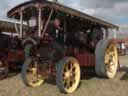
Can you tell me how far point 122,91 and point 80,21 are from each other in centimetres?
252

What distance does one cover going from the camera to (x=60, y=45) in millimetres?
8766

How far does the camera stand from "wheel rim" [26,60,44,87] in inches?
359

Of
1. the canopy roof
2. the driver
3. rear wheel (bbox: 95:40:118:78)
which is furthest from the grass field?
the canopy roof

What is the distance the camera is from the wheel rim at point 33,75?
9114mm

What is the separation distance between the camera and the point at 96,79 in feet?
32.9

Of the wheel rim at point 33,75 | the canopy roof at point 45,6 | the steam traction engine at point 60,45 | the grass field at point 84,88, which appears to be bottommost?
the grass field at point 84,88

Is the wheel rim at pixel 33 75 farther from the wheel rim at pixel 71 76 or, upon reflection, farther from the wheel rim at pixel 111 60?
the wheel rim at pixel 111 60

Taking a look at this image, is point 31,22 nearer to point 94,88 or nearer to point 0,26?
point 94,88

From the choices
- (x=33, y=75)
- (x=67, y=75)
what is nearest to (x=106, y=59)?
(x=67, y=75)

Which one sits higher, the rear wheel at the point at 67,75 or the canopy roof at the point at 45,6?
the canopy roof at the point at 45,6

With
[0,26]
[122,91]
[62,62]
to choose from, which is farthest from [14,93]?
[0,26]

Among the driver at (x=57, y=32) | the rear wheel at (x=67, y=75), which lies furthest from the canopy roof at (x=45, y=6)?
the rear wheel at (x=67, y=75)

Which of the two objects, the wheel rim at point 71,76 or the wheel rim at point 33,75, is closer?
the wheel rim at point 71,76

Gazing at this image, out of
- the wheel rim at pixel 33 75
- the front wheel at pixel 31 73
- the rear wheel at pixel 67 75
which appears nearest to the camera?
the rear wheel at pixel 67 75
